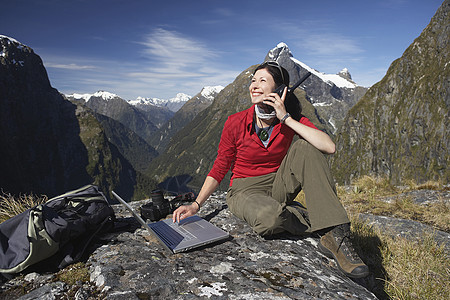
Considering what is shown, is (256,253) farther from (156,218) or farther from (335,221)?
(156,218)

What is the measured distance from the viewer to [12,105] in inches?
7387

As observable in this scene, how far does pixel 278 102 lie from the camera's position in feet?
14.7

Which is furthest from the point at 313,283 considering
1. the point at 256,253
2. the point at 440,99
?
the point at 440,99

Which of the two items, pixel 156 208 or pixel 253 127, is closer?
pixel 253 127

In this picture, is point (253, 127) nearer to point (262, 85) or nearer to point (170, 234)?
point (262, 85)

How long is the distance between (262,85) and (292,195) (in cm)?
210

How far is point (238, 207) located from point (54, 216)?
3055 mm

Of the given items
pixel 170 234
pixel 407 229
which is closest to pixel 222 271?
pixel 170 234

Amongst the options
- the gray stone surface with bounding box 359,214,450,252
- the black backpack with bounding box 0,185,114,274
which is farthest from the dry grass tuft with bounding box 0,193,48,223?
the gray stone surface with bounding box 359,214,450,252

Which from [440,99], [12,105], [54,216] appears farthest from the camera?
[12,105]

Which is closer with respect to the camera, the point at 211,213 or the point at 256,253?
the point at 256,253

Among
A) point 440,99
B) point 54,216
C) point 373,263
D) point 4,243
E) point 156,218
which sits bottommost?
point 373,263

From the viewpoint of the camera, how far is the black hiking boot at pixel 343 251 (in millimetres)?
3568

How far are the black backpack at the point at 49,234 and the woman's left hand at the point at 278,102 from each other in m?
3.40
